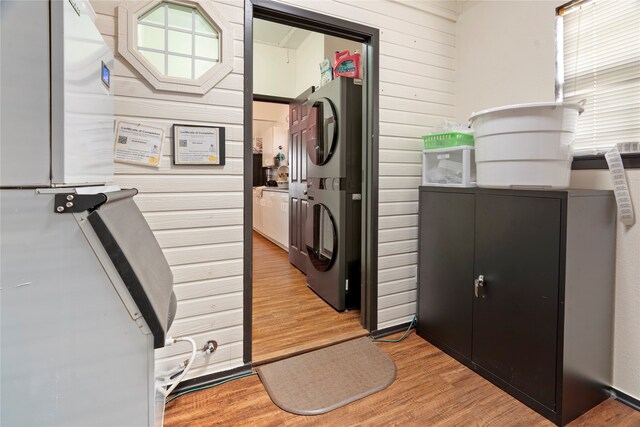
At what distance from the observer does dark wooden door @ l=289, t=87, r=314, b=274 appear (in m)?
3.51

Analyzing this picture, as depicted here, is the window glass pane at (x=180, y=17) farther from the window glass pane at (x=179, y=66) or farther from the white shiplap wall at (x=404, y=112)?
the white shiplap wall at (x=404, y=112)

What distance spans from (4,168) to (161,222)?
933mm

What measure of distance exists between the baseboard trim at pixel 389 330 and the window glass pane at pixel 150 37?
7.28ft

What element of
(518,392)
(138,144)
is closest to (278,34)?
(138,144)

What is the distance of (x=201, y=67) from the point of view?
168 centimetres

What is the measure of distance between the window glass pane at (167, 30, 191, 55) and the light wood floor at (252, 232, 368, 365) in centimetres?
182

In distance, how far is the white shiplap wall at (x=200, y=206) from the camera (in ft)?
5.21

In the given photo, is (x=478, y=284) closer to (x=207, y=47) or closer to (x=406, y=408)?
(x=406, y=408)

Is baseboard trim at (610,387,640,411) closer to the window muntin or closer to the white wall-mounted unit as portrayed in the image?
the white wall-mounted unit

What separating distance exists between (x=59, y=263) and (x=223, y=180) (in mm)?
1032

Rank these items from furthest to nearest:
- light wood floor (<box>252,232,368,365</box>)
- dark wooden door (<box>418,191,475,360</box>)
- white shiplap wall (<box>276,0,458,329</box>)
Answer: white shiplap wall (<box>276,0,458,329</box>), light wood floor (<box>252,232,368,365</box>), dark wooden door (<box>418,191,475,360</box>)

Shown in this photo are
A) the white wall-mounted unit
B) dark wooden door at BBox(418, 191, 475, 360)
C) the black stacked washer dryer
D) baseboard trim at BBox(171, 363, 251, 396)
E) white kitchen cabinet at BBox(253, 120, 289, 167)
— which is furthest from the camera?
white kitchen cabinet at BBox(253, 120, 289, 167)

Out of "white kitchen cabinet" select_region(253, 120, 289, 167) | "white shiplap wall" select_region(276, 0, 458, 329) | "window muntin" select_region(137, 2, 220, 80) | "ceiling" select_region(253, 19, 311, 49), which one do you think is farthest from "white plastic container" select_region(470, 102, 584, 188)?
"white kitchen cabinet" select_region(253, 120, 289, 167)

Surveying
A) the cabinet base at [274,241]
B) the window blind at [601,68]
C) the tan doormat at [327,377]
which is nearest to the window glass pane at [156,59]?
the tan doormat at [327,377]
